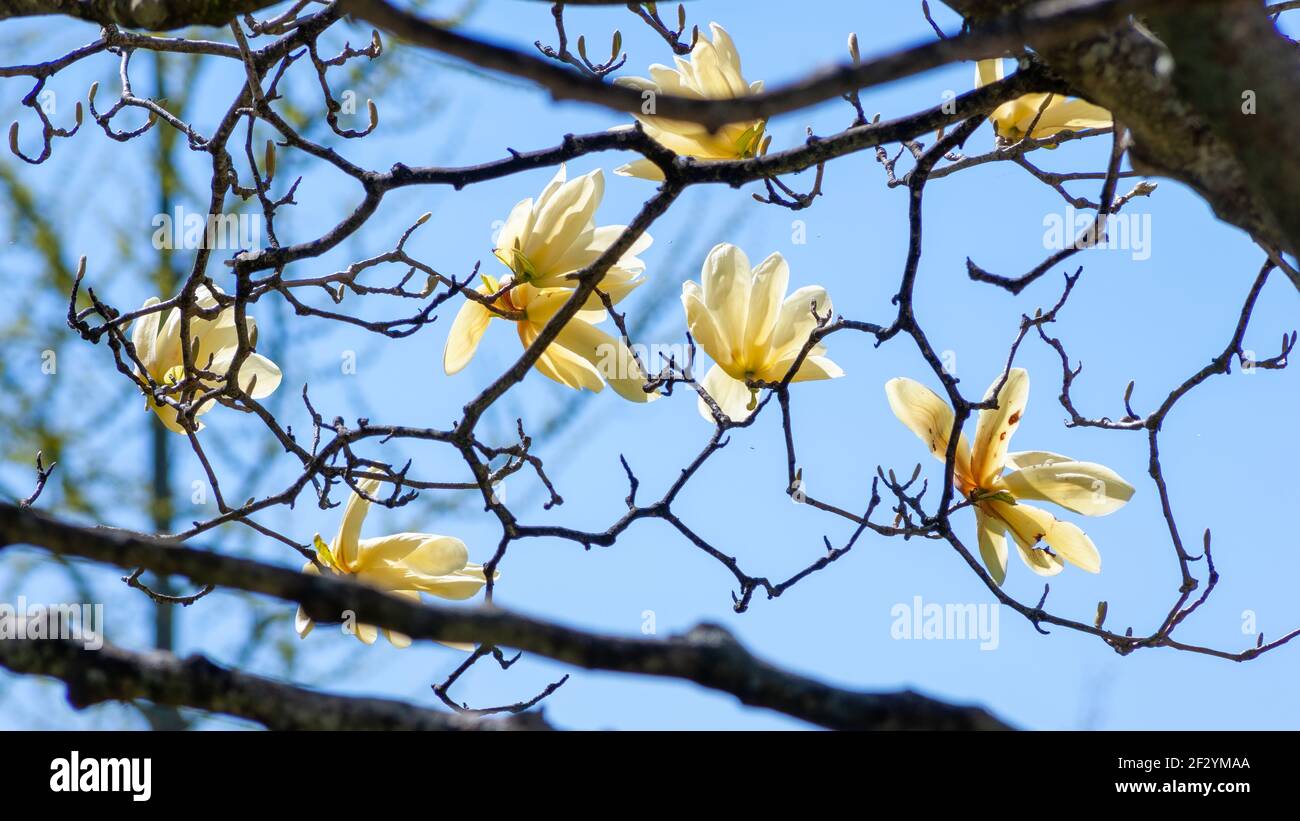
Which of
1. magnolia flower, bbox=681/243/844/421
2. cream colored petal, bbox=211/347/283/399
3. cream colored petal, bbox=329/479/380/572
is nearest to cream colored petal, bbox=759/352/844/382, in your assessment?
magnolia flower, bbox=681/243/844/421

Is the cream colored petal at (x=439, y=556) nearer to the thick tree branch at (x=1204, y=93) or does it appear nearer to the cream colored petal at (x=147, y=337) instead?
the cream colored petal at (x=147, y=337)

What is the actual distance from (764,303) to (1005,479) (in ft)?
1.32

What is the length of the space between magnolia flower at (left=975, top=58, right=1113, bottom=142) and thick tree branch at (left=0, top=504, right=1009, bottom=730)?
1.09 meters

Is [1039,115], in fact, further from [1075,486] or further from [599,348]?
[599,348]

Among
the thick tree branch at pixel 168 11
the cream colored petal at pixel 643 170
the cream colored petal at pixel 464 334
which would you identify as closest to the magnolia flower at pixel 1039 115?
the cream colored petal at pixel 643 170

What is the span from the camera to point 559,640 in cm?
68

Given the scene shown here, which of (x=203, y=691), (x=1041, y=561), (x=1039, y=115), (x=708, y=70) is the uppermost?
(x=708, y=70)

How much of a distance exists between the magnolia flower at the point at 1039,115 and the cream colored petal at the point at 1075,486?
1.50 feet

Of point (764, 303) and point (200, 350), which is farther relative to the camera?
point (200, 350)

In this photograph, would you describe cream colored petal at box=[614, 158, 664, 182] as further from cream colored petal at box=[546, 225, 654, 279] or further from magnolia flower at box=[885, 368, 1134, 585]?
magnolia flower at box=[885, 368, 1134, 585]

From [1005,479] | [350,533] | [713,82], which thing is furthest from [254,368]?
[1005,479]

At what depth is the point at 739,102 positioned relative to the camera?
0.65m

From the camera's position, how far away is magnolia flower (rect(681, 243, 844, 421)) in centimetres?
165
